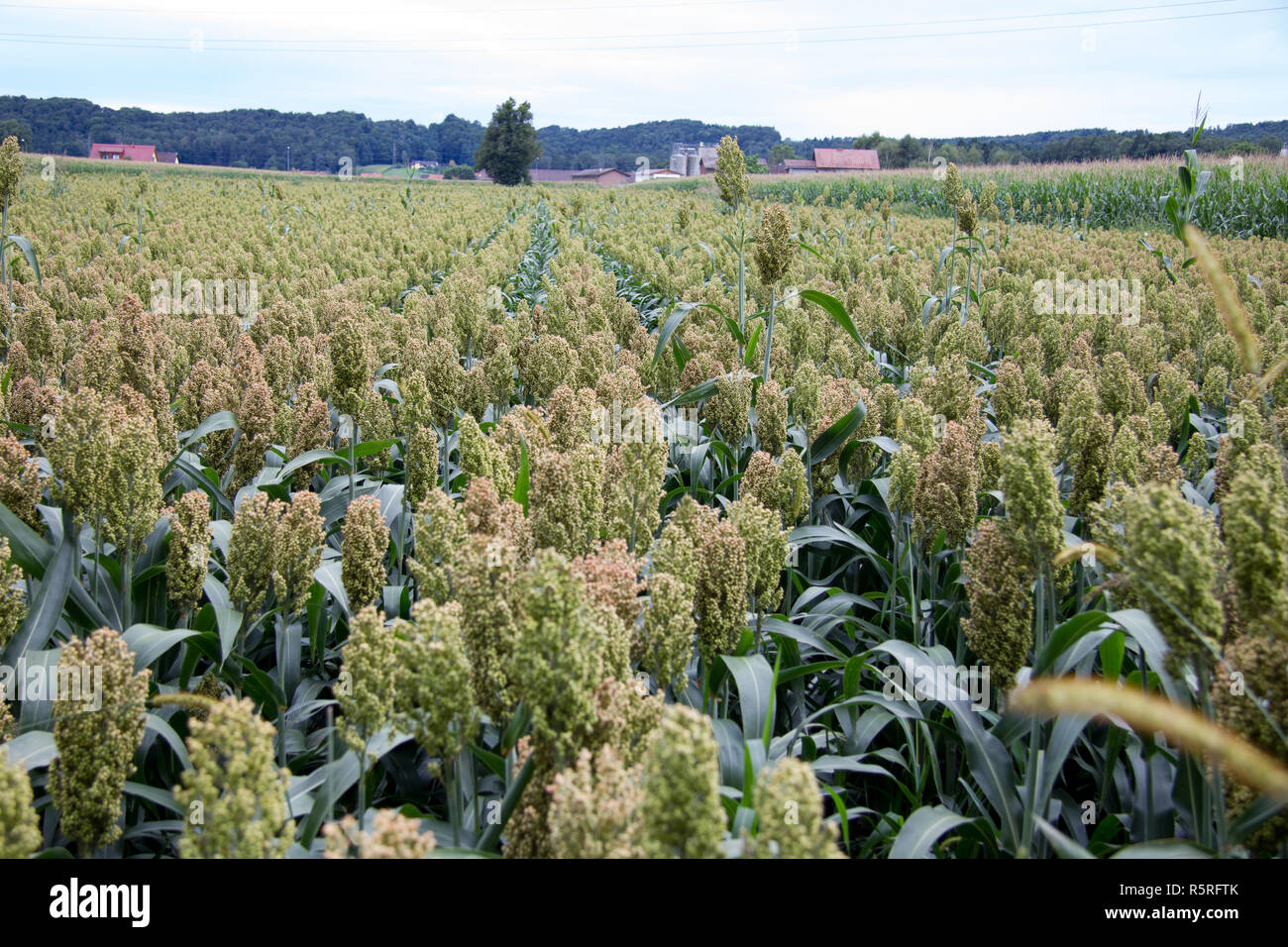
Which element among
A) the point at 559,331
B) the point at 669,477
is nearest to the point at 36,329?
the point at 559,331

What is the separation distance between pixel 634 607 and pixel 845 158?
100121 mm

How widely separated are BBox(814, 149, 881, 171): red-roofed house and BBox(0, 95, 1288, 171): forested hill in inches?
59.5

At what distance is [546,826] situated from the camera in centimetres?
145

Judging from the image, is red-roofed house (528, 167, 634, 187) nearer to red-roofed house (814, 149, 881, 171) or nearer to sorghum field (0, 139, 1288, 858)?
red-roofed house (814, 149, 881, 171)

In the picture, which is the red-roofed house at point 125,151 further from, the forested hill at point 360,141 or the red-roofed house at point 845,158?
the red-roofed house at point 845,158

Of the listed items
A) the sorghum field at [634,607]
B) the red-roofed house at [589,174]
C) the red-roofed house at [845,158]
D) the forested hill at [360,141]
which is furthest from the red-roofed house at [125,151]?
the sorghum field at [634,607]

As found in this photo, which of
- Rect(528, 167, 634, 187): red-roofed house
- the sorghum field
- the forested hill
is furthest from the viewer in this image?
Rect(528, 167, 634, 187): red-roofed house

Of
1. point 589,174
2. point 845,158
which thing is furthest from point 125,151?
point 845,158

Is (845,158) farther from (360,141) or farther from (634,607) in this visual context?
(634,607)

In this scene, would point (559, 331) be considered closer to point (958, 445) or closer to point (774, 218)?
point (774, 218)

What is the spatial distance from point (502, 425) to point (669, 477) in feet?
4.62

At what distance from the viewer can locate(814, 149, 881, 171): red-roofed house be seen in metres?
91.6

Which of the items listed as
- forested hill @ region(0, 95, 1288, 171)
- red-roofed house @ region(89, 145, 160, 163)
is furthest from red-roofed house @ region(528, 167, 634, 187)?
red-roofed house @ region(89, 145, 160, 163)

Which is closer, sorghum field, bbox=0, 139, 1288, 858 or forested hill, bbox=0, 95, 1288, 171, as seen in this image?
sorghum field, bbox=0, 139, 1288, 858
